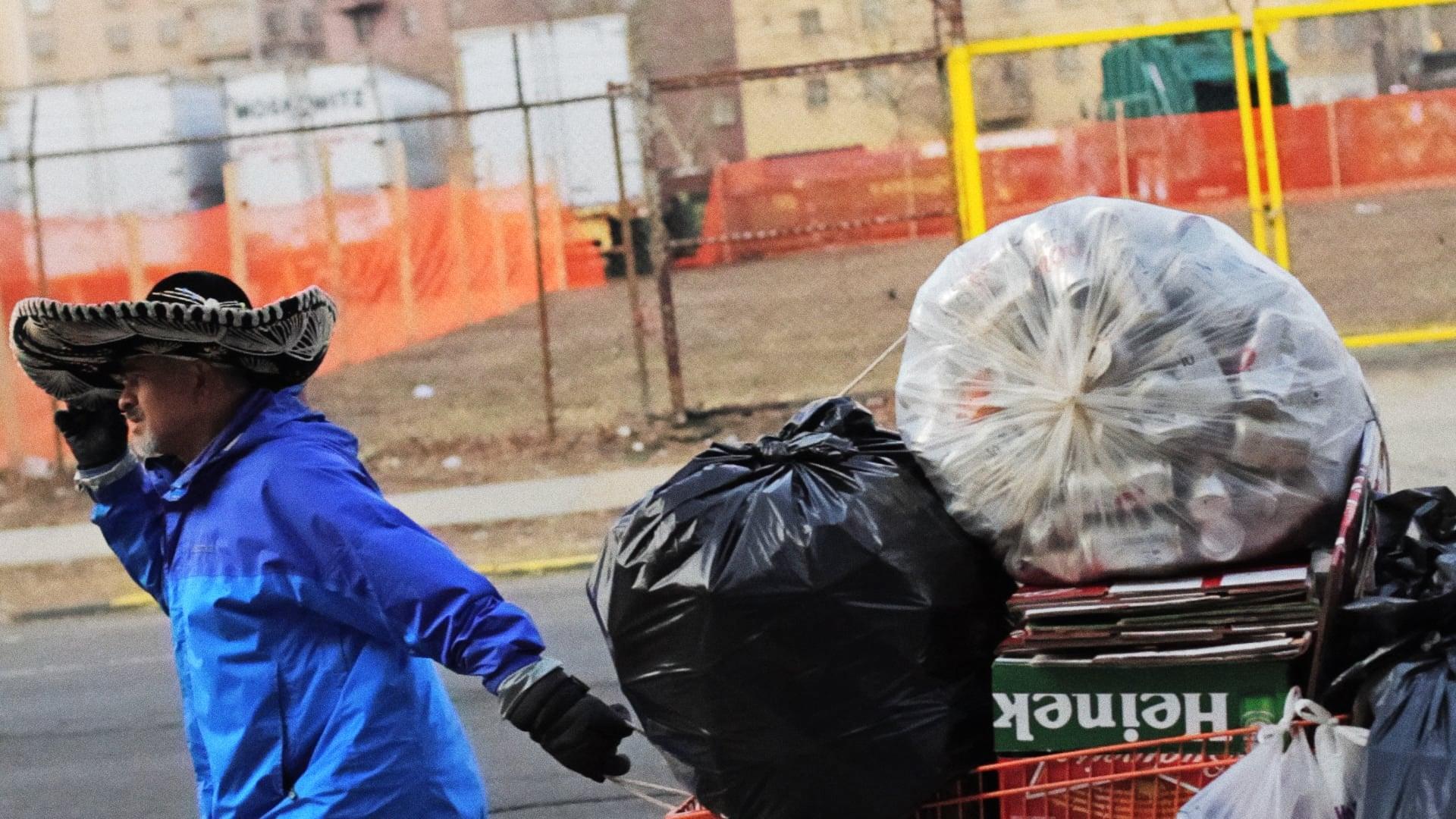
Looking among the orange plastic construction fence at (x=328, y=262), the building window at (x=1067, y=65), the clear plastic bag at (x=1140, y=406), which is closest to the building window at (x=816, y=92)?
the building window at (x=1067, y=65)

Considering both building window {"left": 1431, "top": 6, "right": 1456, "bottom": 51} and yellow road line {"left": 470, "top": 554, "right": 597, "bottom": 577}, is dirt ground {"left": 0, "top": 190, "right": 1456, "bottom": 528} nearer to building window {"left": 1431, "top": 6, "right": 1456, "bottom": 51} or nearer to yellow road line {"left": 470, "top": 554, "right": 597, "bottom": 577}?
yellow road line {"left": 470, "top": 554, "right": 597, "bottom": 577}

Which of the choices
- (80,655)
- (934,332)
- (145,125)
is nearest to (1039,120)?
(145,125)

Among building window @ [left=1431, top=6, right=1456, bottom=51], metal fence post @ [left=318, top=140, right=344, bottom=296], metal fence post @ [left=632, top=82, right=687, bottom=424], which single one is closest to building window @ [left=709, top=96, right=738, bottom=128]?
building window @ [left=1431, top=6, right=1456, bottom=51]

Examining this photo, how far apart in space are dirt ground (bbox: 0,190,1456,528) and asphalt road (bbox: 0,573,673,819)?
3442 millimetres

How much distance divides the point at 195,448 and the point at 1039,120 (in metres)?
33.3

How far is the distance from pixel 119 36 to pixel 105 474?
69459 mm

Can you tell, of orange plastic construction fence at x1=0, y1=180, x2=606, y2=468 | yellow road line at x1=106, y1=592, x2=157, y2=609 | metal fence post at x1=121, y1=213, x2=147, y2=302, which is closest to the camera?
yellow road line at x1=106, y1=592, x2=157, y2=609

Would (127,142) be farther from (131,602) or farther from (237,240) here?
(131,602)

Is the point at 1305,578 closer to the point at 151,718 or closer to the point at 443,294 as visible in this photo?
the point at 151,718

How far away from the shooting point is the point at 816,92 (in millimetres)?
37625

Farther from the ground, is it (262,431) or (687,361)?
(262,431)

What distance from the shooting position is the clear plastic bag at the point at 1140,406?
278 centimetres

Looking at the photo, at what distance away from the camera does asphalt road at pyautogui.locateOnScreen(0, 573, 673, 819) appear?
6.05m

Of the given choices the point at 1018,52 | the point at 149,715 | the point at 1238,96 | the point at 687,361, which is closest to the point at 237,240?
the point at 687,361
